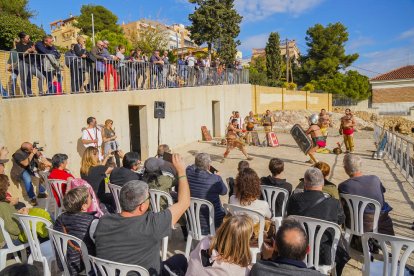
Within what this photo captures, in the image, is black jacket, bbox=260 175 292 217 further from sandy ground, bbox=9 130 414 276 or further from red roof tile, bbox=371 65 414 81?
red roof tile, bbox=371 65 414 81

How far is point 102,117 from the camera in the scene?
9695mm

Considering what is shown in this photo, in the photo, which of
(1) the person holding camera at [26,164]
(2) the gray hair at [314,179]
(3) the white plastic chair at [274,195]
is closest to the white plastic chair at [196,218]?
(3) the white plastic chair at [274,195]

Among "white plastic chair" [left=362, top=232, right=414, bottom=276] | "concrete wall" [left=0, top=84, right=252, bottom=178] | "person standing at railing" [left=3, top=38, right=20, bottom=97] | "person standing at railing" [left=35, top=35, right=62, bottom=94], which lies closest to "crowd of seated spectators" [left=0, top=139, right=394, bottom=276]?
"white plastic chair" [left=362, top=232, right=414, bottom=276]

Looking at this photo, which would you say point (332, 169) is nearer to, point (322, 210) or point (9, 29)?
point (322, 210)

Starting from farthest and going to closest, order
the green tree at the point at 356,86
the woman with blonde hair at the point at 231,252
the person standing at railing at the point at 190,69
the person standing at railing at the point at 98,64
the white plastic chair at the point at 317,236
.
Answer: the green tree at the point at 356,86 < the person standing at railing at the point at 190,69 < the person standing at railing at the point at 98,64 < the white plastic chair at the point at 317,236 < the woman with blonde hair at the point at 231,252

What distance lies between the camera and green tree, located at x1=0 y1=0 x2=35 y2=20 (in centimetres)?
2426

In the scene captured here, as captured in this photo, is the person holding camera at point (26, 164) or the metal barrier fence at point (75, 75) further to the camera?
the metal barrier fence at point (75, 75)

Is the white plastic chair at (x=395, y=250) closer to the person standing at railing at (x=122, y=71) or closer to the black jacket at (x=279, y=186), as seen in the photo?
the black jacket at (x=279, y=186)

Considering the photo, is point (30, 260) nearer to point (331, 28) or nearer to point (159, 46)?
point (159, 46)

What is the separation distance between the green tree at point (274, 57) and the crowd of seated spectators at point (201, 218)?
1480 inches

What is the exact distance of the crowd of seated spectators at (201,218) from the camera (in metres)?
2.32

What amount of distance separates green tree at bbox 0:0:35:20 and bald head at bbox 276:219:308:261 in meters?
27.5

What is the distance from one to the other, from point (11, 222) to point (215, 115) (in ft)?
50.8

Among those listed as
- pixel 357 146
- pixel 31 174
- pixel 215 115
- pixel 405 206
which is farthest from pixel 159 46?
pixel 405 206
